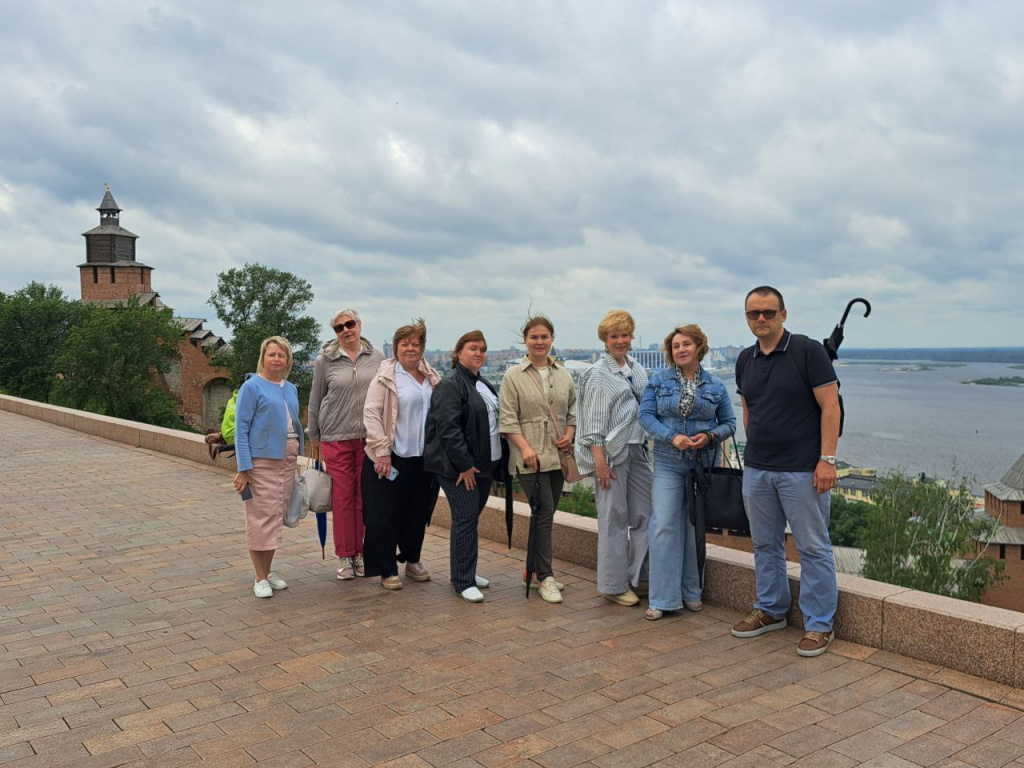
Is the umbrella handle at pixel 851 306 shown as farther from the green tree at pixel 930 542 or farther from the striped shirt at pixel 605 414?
the green tree at pixel 930 542

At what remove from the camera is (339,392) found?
555 centimetres

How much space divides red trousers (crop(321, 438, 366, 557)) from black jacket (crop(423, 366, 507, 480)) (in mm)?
628

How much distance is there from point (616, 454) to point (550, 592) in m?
0.87

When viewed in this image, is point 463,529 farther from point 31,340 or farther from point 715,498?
point 31,340

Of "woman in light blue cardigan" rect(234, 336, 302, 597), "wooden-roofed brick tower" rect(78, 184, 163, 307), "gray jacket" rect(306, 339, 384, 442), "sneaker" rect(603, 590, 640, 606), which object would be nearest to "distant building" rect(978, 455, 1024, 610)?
"sneaker" rect(603, 590, 640, 606)

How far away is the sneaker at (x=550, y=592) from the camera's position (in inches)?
202

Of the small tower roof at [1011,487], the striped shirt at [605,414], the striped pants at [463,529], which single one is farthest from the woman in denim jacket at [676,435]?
the small tower roof at [1011,487]

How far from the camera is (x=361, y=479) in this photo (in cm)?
557

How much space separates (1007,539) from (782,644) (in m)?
45.6

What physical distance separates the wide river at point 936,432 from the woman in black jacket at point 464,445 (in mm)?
63156

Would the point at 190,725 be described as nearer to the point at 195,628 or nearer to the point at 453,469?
the point at 195,628

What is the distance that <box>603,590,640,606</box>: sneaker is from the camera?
16.6 feet

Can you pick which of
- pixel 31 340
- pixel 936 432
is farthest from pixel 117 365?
pixel 936 432

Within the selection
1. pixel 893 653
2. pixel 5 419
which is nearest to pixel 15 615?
pixel 893 653
